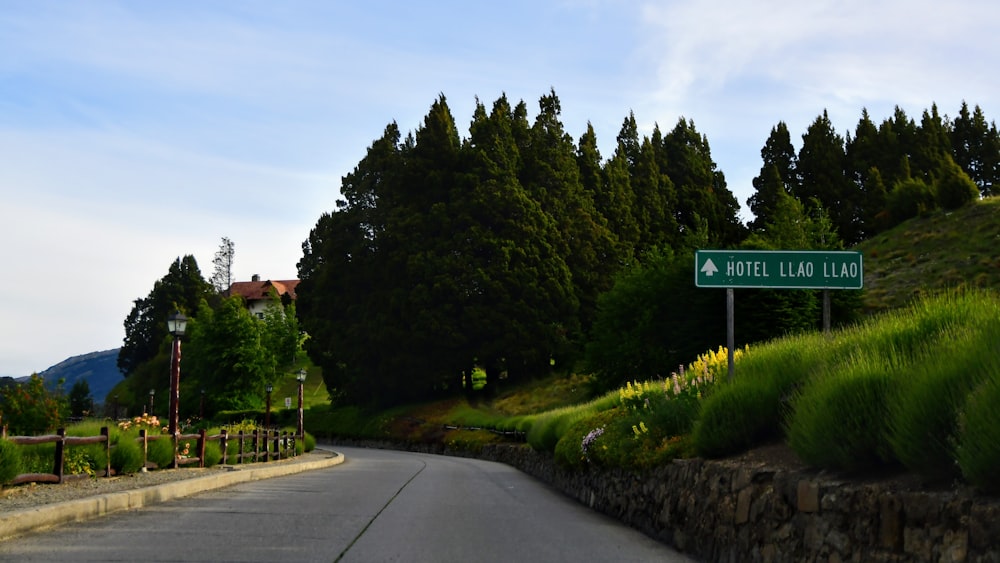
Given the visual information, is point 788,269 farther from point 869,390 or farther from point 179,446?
point 179,446

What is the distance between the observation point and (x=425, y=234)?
58.8 metres

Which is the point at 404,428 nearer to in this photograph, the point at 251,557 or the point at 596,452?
the point at 596,452

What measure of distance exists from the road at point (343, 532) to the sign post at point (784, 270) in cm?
334

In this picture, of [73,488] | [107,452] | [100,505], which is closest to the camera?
[100,505]

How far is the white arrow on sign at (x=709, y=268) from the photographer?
41.8ft

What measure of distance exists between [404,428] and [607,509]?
42014 mm

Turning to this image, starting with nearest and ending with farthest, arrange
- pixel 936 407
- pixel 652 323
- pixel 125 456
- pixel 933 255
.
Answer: pixel 936 407, pixel 125 456, pixel 652 323, pixel 933 255

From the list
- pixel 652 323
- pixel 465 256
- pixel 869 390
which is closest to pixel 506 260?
pixel 465 256

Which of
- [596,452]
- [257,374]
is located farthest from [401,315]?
[596,452]

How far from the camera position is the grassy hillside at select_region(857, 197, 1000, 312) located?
186 feet

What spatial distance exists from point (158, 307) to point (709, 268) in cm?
11004

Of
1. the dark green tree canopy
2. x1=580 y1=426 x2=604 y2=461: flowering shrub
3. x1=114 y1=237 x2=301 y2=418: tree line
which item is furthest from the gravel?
x1=114 y1=237 x2=301 y2=418: tree line

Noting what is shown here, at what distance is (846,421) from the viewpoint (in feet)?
25.5

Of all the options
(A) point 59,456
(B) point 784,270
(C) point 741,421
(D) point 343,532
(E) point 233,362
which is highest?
(B) point 784,270
